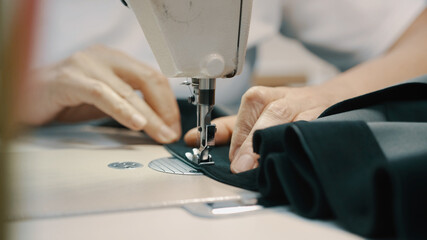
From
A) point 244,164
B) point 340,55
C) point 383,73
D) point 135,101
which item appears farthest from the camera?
point 340,55

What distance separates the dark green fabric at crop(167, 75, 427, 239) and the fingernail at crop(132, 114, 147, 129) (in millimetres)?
440

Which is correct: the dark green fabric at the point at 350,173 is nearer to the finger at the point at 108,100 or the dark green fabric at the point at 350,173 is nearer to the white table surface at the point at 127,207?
the white table surface at the point at 127,207

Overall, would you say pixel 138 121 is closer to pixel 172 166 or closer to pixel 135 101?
pixel 135 101

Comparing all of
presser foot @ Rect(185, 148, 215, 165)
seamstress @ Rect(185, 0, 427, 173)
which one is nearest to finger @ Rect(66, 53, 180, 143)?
seamstress @ Rect(185, 0, 427, 173)

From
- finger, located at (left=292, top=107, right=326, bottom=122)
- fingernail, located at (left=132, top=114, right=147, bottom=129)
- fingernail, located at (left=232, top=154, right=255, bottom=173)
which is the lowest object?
fingernail, located at (left=232, top=154, right=255, bottom=173)

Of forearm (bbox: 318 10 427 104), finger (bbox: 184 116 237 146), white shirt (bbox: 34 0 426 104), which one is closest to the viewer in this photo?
finger (bbox: 184 116 237 146)

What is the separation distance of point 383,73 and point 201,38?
29.6 inches

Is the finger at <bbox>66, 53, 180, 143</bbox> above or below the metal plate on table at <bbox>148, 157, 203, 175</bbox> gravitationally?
above

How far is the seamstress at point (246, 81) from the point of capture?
37.9 inches

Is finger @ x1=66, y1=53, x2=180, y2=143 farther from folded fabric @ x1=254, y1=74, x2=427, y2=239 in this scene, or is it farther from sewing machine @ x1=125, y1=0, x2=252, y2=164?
folded fabric @ x1=254, y1=74, x2=427, y2=239

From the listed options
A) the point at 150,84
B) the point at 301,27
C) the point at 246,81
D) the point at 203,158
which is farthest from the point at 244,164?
the point at 301,27

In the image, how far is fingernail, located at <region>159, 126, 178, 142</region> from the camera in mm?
1171

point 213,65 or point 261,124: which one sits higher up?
point 213,65

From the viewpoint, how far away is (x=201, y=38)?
32.0 inches
